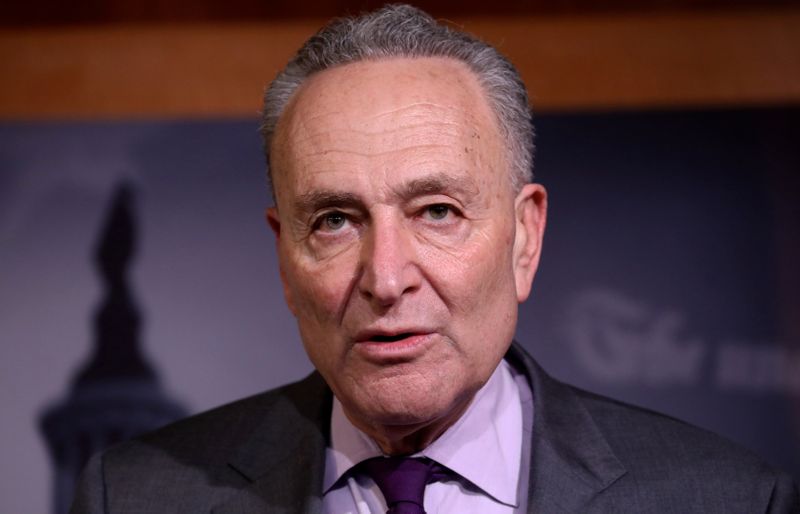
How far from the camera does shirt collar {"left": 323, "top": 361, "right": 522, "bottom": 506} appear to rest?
2053 millimetres

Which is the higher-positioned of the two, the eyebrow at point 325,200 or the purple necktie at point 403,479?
the eyebrow at point 325,200

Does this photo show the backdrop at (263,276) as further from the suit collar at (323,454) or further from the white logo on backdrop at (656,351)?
the suit collar at (323,454)

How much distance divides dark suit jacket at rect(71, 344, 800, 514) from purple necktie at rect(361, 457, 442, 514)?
0.12m

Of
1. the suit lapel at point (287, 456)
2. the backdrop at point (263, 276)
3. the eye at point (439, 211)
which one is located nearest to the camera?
the eye at point (439, 211)

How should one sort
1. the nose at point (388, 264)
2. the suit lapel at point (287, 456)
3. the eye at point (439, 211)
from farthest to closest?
the suit lapel at point (287, 456) < the eye at point (439, 211) < the nose at point (388, 264)

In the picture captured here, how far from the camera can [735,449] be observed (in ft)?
7.10

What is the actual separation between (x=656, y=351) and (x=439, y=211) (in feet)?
3.21

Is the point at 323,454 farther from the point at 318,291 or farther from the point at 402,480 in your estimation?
the point at 318,291

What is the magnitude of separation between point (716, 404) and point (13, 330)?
1.73 meters

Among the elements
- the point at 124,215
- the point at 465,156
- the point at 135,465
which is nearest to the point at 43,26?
the point at 124,215

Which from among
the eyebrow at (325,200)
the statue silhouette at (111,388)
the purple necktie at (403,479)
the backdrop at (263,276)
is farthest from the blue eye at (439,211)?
the statue silhouette at (111,388)

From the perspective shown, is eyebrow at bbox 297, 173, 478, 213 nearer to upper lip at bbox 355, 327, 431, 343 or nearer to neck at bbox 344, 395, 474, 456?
upper lip at bbox 355, 327, 431, 343

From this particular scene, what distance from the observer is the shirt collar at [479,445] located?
2053 mm

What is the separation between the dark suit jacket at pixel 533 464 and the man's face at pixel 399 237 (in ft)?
0.71
